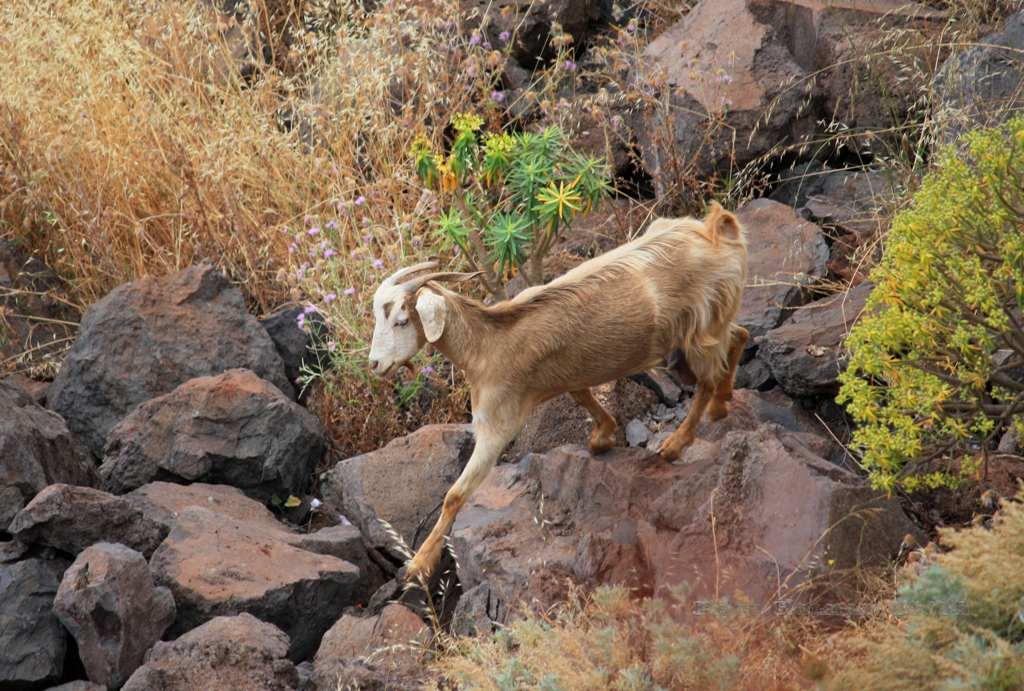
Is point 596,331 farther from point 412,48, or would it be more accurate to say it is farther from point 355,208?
point 412,48

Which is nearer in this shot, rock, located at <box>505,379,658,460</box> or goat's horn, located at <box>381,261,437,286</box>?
goat's horn, located at <box>381,261,437,286</box>

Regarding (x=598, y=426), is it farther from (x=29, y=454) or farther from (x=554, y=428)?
(x=29, y=454)

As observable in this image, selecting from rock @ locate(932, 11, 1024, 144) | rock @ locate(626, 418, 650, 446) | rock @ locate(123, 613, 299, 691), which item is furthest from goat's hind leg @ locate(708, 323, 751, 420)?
rock @ locate(932, 11, 1024, 144)

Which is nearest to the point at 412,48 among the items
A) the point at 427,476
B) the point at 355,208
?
the point at 355,208

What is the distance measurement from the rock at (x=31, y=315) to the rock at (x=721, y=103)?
3.74 metres

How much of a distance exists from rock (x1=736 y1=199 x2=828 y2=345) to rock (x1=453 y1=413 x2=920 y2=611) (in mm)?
1369

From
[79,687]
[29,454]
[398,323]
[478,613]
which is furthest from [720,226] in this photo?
[29,454]

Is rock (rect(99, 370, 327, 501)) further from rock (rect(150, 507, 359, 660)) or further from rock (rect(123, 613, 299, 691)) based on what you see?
rock (rect(123, 613, 299, 691))

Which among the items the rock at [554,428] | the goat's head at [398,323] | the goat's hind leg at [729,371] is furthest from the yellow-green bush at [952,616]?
the rock at [554,428]

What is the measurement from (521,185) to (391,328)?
159 centimetres

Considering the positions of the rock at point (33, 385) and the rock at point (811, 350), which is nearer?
the rock at point (811, 350)

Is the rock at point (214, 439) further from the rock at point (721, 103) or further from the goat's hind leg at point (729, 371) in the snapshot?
the rock at point (721, 103)

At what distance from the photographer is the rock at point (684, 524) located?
4.97 m

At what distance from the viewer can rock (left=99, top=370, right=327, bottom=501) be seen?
6.99 metres
